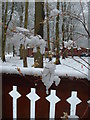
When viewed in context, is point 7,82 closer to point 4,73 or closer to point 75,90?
point 4,73

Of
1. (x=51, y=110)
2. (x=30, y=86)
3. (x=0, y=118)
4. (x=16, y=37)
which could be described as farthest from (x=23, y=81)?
(x=16, y=37)

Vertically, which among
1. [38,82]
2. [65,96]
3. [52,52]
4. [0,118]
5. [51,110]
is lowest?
[0,118]

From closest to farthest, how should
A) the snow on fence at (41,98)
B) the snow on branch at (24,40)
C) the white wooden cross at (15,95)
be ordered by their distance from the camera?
1. the snow on branch at (24,40)
2. the snow on fence at (41,98)
3. the white wooden cross at (15,95)

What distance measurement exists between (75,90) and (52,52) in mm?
359

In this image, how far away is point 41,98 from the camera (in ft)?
4.03

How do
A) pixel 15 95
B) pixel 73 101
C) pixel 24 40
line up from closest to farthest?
pixel 24 40 < pixel 73 101 < pixel 15 95

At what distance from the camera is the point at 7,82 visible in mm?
1252

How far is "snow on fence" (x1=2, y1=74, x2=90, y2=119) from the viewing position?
1132 millimetres

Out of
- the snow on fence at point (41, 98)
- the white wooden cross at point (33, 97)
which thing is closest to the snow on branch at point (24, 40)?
the snow on fence at point (41, 98)

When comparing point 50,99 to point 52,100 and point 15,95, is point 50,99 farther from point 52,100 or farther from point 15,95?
point 15,95

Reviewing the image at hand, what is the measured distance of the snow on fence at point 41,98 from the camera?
1.13m

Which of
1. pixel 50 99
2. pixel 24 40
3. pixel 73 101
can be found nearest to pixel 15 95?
pixel 50 99

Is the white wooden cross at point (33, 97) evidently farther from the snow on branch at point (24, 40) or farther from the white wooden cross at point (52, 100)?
the snow on branch at point (24, 40)

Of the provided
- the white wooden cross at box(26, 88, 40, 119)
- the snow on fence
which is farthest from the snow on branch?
the white wooden cross at box(26, 88, 40, 119)
